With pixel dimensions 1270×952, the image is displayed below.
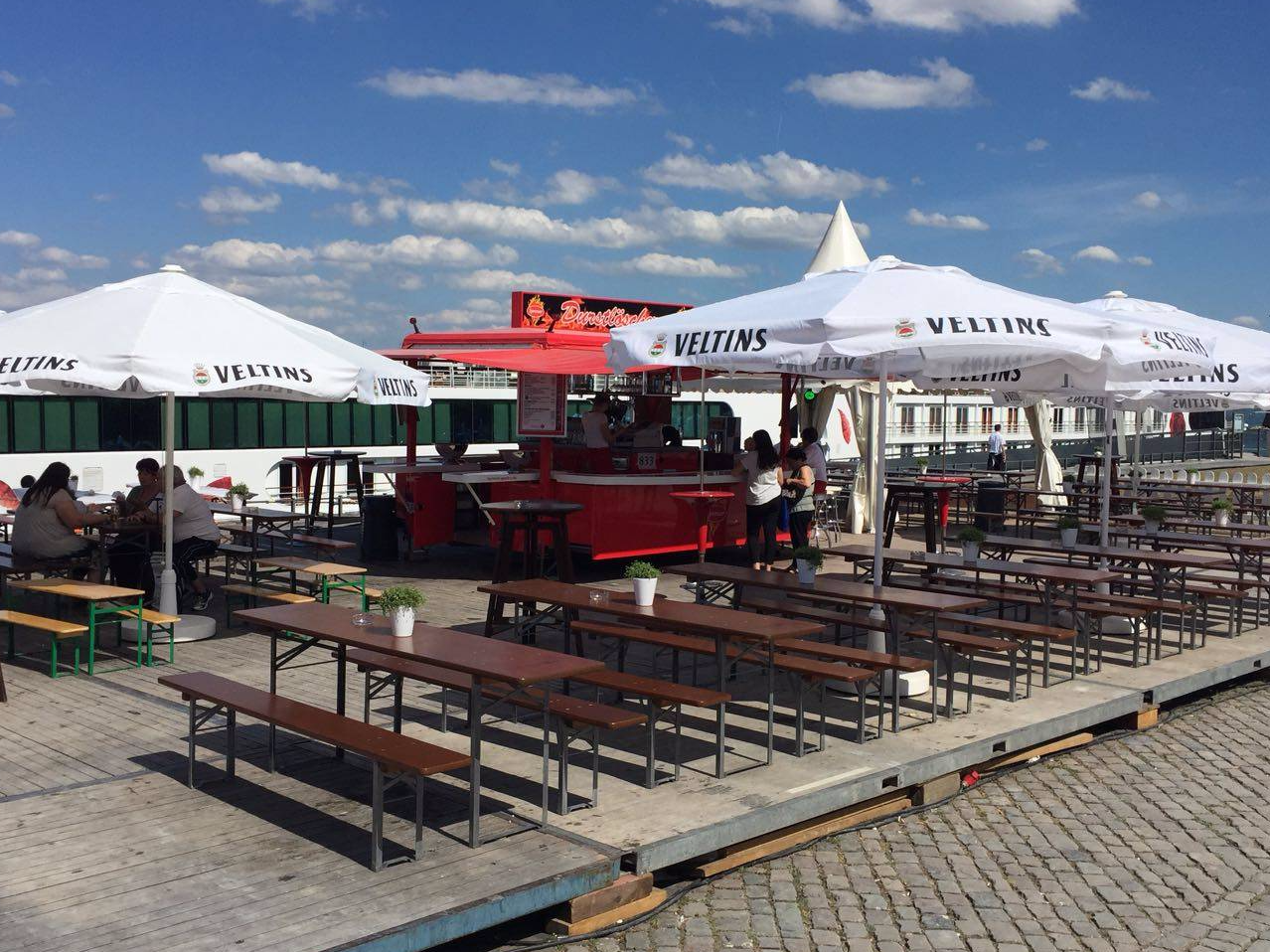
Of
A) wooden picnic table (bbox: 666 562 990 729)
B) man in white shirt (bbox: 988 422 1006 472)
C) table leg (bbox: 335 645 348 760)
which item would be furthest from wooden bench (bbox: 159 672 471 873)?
man in white shirt (bbox: 988 422 1006 472)

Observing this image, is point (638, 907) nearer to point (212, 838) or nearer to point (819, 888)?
point (819, 888)

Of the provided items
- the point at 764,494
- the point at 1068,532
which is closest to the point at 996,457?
the point at 764,494

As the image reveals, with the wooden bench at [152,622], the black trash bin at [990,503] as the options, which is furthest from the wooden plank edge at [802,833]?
the black trash bin at [990,503]

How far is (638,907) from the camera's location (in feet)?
15.1

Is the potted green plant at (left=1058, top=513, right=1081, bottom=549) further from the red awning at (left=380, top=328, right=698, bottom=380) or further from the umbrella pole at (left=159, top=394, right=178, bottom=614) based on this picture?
the umbrella pole at (left=159, top=394, right=178, bottom=614)

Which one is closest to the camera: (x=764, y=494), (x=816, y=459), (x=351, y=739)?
(x=351, y=739)

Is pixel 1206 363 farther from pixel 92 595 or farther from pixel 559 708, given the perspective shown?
pixel 92 595

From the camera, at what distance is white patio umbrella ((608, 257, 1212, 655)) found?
657 centimetres

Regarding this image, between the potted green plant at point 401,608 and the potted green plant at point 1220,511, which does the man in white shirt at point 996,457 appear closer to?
the potted green plant at point 1220,511

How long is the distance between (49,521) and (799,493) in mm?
6663

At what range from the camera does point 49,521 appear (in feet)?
30.7

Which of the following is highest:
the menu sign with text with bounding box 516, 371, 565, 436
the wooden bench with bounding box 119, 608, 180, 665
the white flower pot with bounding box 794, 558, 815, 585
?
the menu sign with text with bounding box 516, 371, 565, 436

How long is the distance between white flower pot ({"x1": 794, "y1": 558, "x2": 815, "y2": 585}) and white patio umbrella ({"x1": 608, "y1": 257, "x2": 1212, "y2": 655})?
41 cm

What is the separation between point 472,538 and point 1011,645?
8011mm
